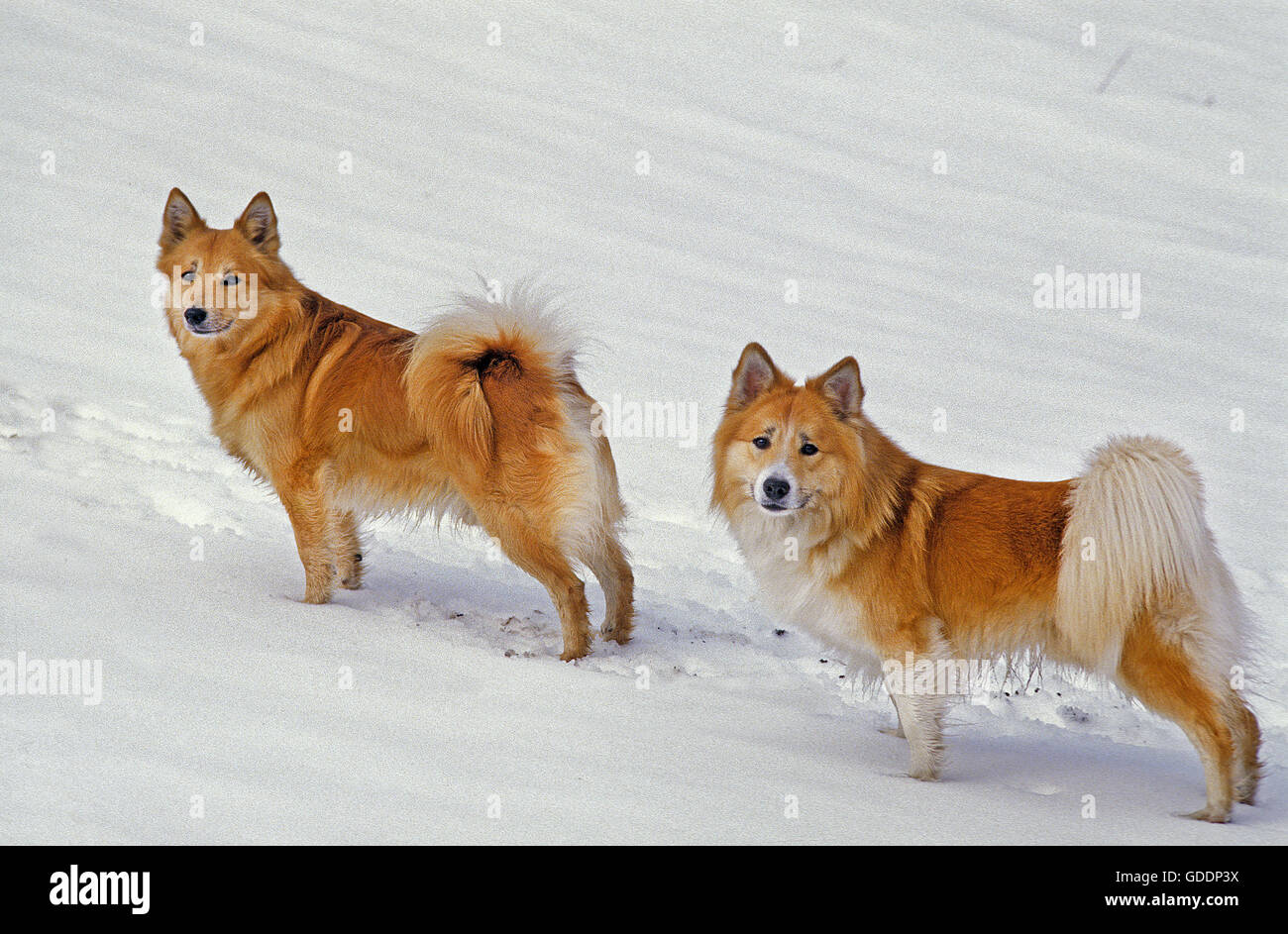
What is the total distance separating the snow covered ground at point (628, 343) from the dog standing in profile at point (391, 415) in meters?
0.40

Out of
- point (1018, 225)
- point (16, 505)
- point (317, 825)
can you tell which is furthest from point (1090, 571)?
point (1018, 225)

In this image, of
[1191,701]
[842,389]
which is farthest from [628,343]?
[1191,701]

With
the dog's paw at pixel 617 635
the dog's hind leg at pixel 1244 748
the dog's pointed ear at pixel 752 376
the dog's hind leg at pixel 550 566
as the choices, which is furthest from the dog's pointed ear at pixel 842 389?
the dog's hind leg at pixel 1244 748

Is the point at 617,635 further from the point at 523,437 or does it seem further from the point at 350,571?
the point at 350,571

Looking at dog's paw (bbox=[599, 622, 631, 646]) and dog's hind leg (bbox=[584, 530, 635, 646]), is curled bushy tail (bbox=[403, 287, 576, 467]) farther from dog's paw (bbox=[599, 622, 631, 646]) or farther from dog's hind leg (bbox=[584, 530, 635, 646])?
dog's paw (bbox=[599, 622, 631, 646])

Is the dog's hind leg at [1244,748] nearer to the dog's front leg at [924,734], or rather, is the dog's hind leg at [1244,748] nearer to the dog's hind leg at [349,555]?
the dog's front leg at [924,734]

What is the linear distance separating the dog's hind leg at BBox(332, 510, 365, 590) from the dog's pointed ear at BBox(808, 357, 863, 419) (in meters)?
2.30

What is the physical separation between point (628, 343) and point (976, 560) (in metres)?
5.33

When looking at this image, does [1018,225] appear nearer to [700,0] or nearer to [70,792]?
[700,0]

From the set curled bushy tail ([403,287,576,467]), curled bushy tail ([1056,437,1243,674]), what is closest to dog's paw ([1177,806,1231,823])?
curled bushy tail ([1056,437,1243,674])

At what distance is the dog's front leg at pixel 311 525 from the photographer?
5.28 meters

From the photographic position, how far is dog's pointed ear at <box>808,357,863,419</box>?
4492mm

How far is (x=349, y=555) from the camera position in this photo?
18.4 feet

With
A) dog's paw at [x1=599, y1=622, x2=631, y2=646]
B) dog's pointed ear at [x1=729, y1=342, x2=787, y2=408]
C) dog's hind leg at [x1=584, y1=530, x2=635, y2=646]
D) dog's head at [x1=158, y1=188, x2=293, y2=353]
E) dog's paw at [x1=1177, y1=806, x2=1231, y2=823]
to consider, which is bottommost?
dog's paw at [x1=1177, y1=806, x2=1231, y2=823]
